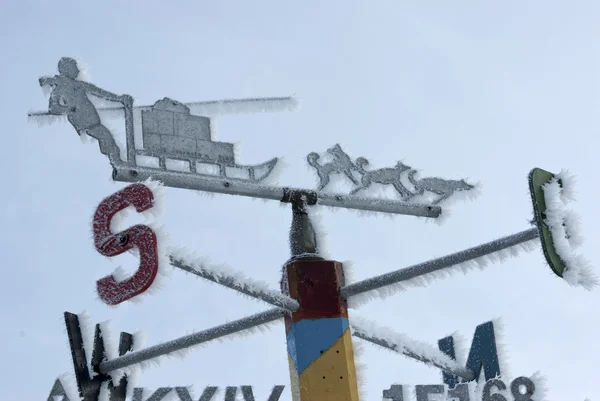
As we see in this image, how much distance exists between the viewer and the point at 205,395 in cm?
755

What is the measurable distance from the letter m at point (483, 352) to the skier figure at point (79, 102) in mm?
2870

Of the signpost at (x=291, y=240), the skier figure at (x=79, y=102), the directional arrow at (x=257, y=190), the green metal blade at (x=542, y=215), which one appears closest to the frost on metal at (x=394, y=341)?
the signpost at (x=291, y=240)

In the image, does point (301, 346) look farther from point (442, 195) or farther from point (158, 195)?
point (442, 195)

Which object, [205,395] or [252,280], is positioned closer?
[252,280]

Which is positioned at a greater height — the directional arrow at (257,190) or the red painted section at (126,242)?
the directional arrow at (257,190)

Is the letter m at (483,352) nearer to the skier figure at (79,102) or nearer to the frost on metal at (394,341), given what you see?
the frost on metal at (394,341)

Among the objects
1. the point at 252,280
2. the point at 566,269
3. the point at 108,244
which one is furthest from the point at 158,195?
the point at 566,269

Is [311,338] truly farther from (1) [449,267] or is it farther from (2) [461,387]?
(2) [461,387]

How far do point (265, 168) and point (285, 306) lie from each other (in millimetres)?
1121

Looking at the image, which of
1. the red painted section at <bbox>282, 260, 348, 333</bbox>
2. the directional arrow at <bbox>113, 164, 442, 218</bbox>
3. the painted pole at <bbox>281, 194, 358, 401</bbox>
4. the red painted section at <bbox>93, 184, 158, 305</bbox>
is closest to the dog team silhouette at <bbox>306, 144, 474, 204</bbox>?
the directional arrow at <bbox>113, 164, 442, 218</bbox>

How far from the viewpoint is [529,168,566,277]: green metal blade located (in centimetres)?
471

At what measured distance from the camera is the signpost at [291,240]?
5055mm

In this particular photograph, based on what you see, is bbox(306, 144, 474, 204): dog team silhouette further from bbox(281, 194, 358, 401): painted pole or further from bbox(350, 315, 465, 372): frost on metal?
bbox(350, 315, 465, 372): frost on metal

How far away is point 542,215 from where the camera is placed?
490 cm
